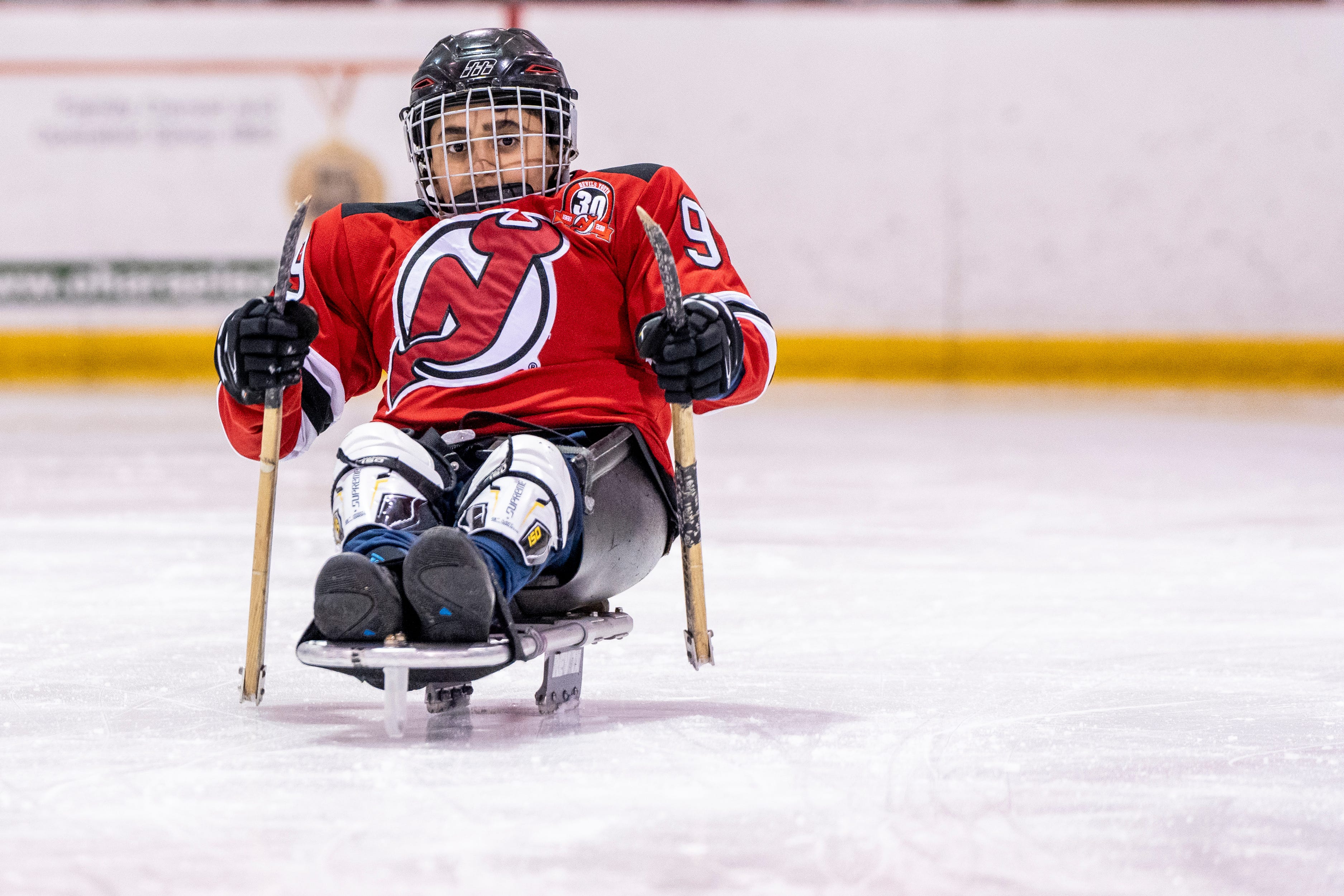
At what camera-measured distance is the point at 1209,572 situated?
2938mm

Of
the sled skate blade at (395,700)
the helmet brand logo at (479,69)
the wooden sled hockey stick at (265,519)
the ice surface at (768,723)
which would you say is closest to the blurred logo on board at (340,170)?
the ice surface at (768,723)

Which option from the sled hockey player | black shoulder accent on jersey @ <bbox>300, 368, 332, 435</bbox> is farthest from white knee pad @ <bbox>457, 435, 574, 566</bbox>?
black shoulder accent on jersey @ <bbox>300, 368, 332, 435</bbox>

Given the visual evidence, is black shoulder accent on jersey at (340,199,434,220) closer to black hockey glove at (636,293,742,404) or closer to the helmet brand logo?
the helmet brand logo

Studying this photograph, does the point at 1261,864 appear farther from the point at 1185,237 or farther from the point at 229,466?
the point at 1185,237

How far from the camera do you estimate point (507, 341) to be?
6.28 ft

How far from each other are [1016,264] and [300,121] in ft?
10.9

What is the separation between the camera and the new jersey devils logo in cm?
191

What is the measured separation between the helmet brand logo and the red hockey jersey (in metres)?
0.17

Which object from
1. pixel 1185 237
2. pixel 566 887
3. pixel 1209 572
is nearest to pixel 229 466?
pixel 1209 572

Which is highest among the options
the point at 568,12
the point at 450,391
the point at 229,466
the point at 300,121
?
the point at 568,12

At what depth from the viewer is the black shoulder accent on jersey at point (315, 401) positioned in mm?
1984

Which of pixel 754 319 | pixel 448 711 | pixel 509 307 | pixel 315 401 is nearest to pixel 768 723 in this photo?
pixel 448 711

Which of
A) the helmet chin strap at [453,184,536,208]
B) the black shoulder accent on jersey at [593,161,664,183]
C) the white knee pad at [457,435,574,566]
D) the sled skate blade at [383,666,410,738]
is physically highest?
the black shoulder accent on jersey at [593,161,664,183]

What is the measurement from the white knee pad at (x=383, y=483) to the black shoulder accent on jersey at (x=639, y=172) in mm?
484
